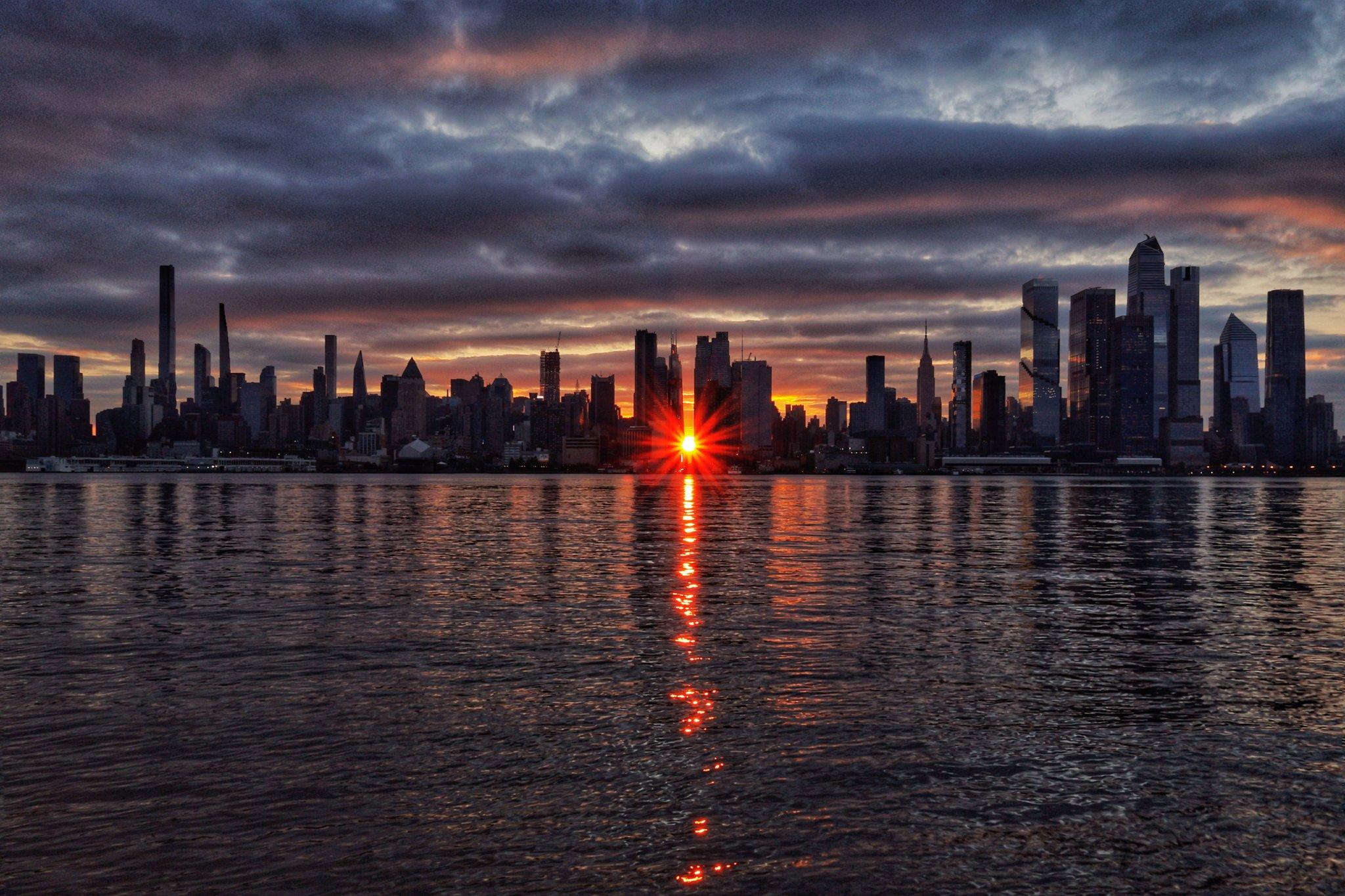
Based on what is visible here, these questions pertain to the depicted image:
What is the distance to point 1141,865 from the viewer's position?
1442 cm

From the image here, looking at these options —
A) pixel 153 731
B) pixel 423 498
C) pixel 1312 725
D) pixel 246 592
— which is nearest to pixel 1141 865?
pixel 1312 725

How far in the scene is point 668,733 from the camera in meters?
Answer: 21.2

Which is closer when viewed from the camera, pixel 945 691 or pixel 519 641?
pixel 945 691

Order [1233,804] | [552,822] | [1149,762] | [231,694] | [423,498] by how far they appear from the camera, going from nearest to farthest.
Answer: [552,822]
[1233,804]
[1149,762]
[231,694]
[423,498]

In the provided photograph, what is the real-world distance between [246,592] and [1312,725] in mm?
42136

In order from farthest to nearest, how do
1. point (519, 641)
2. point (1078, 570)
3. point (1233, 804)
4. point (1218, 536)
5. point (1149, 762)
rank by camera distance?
point (1218, 536) < point (1078, 570) < point (519, 641) < point (1149, 762) < point (1233, 804)

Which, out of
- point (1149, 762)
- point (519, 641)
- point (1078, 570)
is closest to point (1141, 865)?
point (1149, 762)

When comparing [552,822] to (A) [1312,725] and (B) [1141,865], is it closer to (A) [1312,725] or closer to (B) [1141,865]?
(B) [1141,865]

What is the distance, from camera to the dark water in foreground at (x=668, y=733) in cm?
1445

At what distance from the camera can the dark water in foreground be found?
47.4ft

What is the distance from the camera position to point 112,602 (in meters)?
42.2

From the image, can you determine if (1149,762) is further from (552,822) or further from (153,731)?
(153,731)

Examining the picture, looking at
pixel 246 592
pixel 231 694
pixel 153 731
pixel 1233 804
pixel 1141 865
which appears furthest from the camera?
pixel 246 592

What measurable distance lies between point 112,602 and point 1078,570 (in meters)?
52.5
